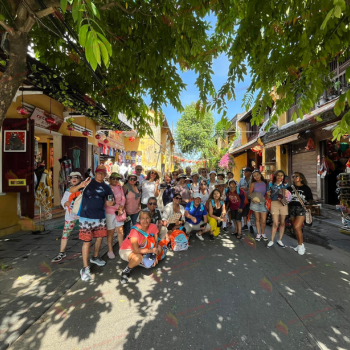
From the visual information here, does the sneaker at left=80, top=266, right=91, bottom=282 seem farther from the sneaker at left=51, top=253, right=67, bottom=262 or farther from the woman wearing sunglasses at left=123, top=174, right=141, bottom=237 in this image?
the woman wearing sunglasses at left=123, top=174, right=141, bottom=237

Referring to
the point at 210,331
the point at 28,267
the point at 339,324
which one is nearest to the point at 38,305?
the point at 28,267

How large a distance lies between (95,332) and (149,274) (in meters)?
1.44

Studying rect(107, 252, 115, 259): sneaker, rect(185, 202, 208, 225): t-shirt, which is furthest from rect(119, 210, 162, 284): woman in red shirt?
rect(185, 202, 208, 225): t-shirt

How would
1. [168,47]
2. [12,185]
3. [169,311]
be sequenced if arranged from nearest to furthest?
[169,311]
[168,47]
[12,185]

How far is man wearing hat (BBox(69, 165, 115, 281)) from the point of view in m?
3.74

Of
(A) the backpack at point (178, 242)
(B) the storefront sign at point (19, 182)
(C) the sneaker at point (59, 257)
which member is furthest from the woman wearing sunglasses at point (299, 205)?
(B) the storefront sign at point (19, 182)

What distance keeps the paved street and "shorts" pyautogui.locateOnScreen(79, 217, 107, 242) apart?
2.09ft

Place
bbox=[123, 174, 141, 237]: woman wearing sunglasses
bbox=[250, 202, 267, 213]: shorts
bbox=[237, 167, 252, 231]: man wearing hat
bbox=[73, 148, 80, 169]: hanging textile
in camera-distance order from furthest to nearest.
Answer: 1. bbox=[73, 148, 80, 169]: hanging textile
2. bbox=[237, 167, 252, 231]: man wearing hat
3. bbox=[250, 202, 267, 213]: shorts
4. bbox=[123, 174, 141, 237]: woman wearing sunglasses

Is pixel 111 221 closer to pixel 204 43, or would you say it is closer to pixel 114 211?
pixel 114 211

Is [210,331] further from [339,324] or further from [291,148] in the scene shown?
[291,148]

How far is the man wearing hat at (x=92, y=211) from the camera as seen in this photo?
3742 millimetres

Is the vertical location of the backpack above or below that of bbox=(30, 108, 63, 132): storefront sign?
below

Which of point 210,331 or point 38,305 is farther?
point 38,305

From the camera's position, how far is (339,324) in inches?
98.9
